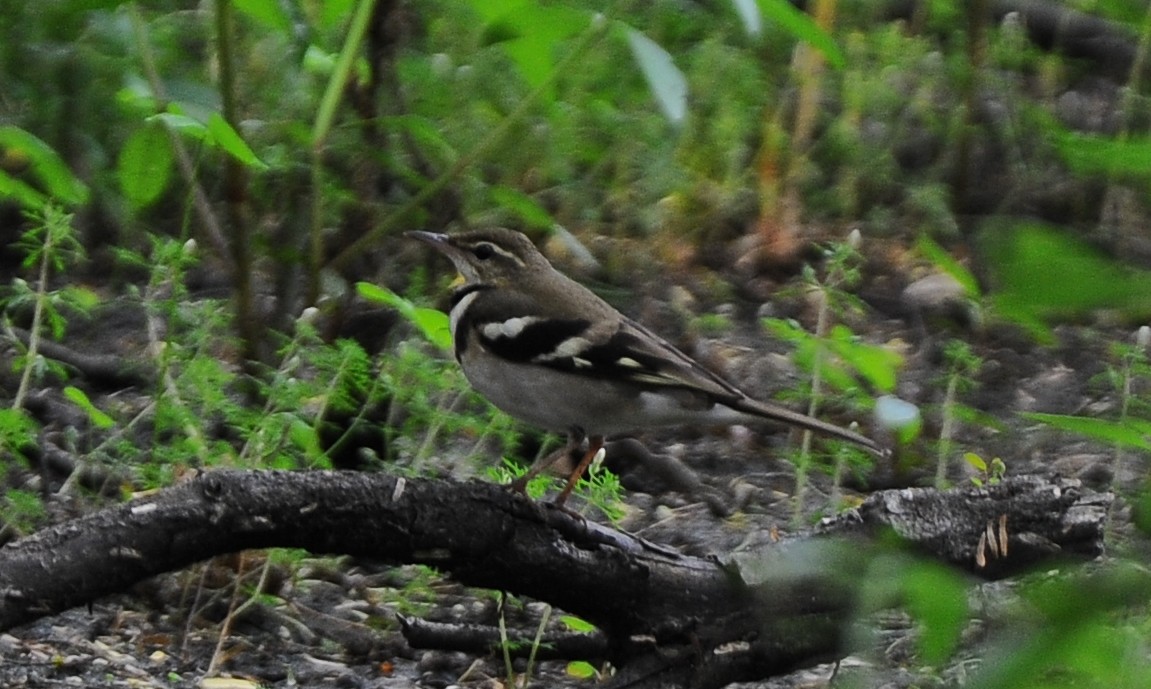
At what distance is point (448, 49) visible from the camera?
7.16m

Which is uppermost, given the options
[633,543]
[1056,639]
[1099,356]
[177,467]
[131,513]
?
[1056,639]

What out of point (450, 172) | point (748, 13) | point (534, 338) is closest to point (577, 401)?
point (534, 338)

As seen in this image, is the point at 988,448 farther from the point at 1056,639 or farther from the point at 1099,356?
the point at 1056,639

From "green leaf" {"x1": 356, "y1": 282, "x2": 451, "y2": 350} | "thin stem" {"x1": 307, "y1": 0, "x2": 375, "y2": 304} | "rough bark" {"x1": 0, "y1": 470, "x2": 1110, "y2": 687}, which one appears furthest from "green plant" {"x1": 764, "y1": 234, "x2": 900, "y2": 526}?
"thin stem" {"x1": 307, "y1": 0, "x2": 375, "y2": 304}

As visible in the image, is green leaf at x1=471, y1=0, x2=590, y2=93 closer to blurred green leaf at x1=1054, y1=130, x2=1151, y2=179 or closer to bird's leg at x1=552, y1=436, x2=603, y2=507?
bird's leg at x1=552, y1=436, x2=603, y2=507

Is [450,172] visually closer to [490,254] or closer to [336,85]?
[490,254]

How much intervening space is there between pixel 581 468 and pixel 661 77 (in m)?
1.17

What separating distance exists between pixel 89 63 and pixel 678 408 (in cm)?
286

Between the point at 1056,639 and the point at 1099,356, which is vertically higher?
the point at 1056,639

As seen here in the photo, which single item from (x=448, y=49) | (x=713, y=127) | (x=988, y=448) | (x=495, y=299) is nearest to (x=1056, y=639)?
(x=495, y=299)

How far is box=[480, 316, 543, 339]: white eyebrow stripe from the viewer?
4676 millimetres

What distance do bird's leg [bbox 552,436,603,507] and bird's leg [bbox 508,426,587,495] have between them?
4 cm

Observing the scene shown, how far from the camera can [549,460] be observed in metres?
4.44

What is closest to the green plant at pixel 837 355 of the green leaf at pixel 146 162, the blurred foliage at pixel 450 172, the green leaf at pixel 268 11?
the blurred foliage at pixel 450 172
